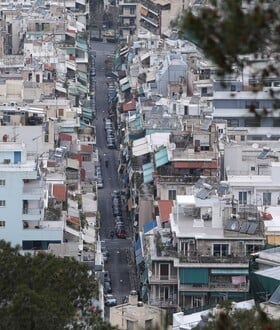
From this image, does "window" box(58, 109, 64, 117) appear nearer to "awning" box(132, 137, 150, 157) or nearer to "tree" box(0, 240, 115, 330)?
"awning" box(132, 137, 150, 157)

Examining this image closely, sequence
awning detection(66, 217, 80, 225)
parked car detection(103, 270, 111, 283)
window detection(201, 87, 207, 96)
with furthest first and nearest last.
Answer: window detection(201, 87, 207, 96) < awning detection(66, 217, 80, 225) < parked car detection(103, 270, 111, 283)

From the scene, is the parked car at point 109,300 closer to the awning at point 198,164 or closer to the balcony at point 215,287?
the balcony at point 215,287

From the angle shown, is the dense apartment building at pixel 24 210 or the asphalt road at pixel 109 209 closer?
the dense apartment building at pixel 24 210

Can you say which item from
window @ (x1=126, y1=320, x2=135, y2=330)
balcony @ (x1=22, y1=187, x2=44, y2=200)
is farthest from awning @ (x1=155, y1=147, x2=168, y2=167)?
window @ (x1=126, y1=320, x2=135, y2=330)

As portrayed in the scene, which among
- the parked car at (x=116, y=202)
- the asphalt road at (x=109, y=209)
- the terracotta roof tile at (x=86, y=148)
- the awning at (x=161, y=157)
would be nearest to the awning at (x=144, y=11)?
the asphalt road at (x=109, y=209)

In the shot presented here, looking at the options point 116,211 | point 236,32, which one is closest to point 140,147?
point 116,211

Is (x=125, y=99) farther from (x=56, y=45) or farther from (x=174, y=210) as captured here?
(x=174, y=210)
